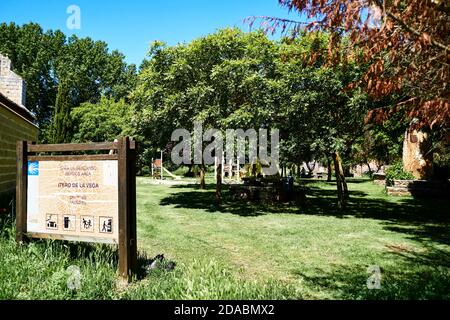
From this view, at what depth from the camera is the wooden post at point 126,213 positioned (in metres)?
5.93

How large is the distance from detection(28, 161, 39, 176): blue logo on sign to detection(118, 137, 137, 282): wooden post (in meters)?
1.88

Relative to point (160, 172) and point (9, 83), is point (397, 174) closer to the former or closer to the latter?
point (9, 83)

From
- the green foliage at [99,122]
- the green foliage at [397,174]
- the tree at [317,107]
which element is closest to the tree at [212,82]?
the tree at [317,107]

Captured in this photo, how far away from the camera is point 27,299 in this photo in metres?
Result: 4.74

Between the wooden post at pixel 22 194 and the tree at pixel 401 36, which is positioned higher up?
the tree at pixel 401 36

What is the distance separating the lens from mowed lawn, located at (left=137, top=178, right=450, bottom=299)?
6.31m

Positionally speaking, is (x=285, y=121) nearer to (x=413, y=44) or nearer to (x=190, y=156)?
(x=190, y=156)

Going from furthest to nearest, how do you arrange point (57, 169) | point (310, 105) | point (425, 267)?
point (310, 105) < point (425, 267) < point (57, 169)

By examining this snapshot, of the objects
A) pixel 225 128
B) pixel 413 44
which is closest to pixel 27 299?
pixel 413 44

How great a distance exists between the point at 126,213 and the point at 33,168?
2.25 metres

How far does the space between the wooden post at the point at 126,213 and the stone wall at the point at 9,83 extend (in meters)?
15.5

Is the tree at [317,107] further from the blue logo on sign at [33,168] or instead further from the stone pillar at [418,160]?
the stone pillar at [418,160]

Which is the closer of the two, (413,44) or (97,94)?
(413,44)

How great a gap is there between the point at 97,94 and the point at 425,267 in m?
56.5
